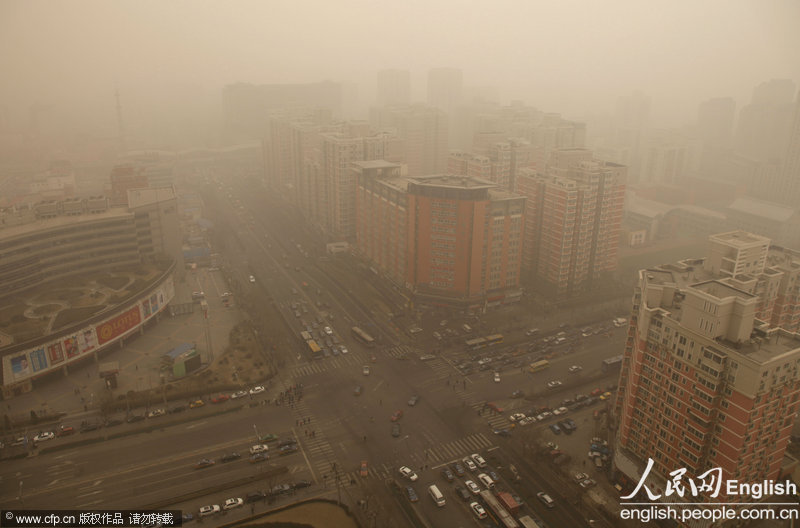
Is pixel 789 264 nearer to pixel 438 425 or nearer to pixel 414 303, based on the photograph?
pixel 438 425

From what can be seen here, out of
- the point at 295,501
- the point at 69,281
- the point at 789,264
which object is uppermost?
the point at 789,264

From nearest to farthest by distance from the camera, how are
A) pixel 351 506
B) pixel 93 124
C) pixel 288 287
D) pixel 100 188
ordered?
1. pixel 351 506
2. pixel 288 287
3. pixel 100 188
4. pixel 93 124

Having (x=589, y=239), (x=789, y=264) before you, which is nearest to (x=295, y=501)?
(x=789, y=264)

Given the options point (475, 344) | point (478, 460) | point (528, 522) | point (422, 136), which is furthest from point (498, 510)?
point (422, 136)

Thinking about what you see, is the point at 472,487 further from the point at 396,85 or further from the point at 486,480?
the point at 396,85

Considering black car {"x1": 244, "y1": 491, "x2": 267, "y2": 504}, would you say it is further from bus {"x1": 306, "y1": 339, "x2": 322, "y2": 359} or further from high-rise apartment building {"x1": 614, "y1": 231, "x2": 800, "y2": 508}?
high-rise apartment building {"x1": 614, "y1": 231, "x2": 800, "y2": 508}

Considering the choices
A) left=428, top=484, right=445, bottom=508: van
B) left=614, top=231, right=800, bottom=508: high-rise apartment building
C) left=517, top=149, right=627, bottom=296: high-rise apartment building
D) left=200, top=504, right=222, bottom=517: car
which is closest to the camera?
left=614, top=231, right=800, bottom=508: high-rise apartment building

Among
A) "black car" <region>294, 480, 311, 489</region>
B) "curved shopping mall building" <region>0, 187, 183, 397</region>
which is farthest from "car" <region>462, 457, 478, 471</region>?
"curved shopping mall building" <region>0, 187, 183, 397</region>
